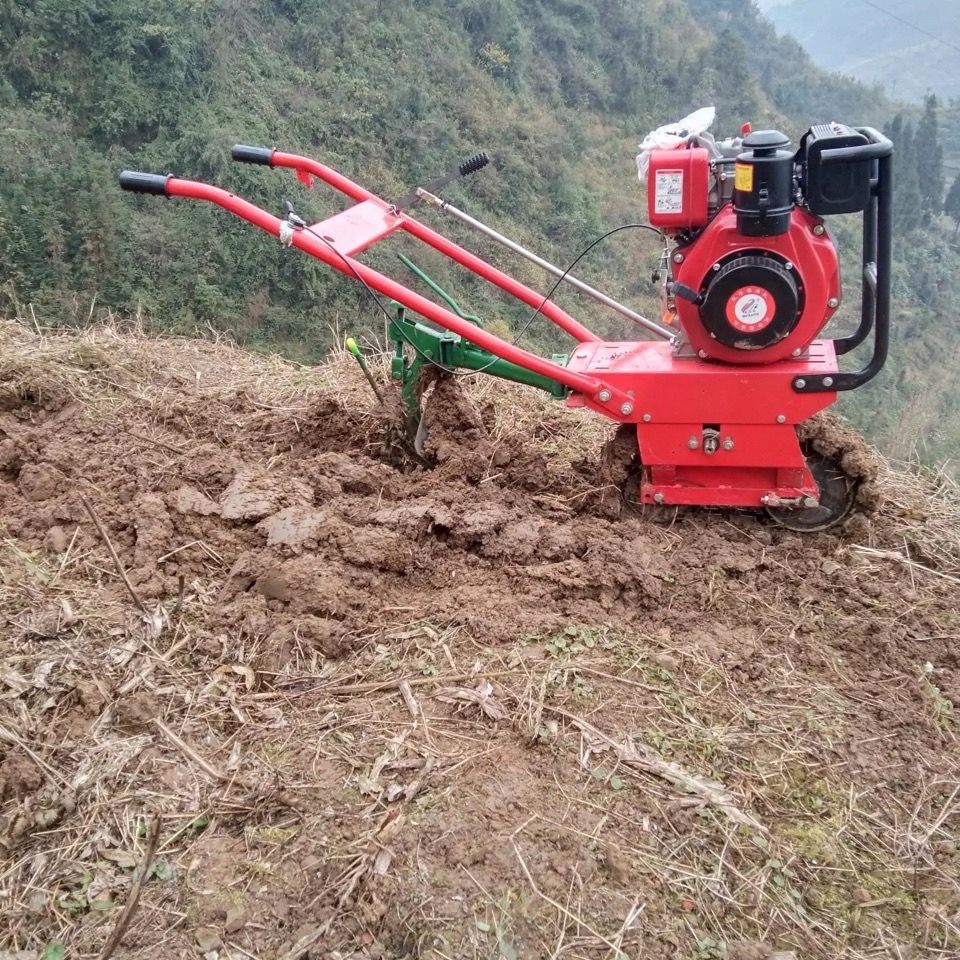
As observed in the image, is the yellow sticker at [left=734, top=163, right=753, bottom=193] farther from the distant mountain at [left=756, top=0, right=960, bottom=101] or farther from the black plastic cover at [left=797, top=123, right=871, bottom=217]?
the distant mountain at [left=756, top=0, right=960, bottom=101]

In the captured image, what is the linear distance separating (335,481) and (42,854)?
1.81 metres

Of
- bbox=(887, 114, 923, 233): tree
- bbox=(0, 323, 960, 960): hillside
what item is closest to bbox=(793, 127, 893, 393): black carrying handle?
bbox=(0, 323, 960, 960): hillside

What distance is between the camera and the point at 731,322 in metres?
3.21

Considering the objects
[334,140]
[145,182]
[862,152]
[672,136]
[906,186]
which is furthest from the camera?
[906,186]

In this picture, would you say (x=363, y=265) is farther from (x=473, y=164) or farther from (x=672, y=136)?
(x=672, y=136)

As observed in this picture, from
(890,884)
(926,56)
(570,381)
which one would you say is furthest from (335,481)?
(926,56)

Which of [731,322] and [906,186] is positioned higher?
[731,322]

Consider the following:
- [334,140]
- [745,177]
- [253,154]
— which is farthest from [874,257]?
[334,140]

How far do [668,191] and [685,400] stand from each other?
0.79 metres

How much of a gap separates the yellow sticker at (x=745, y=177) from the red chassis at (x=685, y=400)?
0.68 m

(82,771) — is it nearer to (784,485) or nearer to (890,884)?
(890,884)

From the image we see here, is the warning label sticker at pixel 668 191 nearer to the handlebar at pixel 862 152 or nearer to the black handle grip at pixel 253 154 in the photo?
the handlebar at pixel 862 152

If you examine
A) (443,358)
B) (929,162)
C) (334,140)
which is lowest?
(929,162)

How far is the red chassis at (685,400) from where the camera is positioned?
331cm
